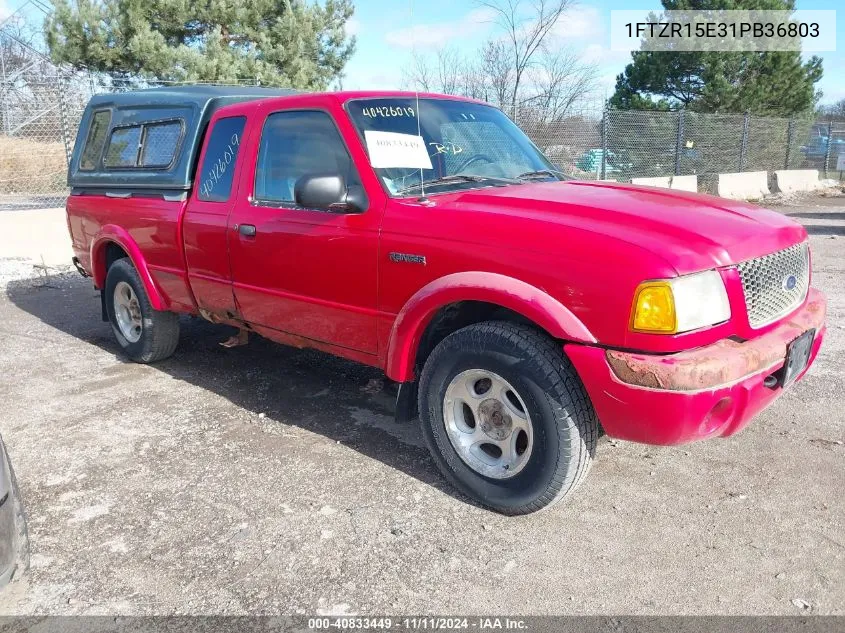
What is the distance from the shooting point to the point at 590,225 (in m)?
2.81

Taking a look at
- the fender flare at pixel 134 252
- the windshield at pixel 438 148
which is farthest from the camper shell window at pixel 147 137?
the windshield at pixel 438 148

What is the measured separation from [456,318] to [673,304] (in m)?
1.14

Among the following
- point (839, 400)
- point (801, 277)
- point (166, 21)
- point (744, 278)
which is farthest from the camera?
point (166, 21)

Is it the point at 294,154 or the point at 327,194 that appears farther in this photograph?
the point at 294,154

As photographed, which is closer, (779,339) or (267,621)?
(267,621)

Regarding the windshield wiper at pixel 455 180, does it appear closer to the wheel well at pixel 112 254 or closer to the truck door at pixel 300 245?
the truck door at pixel 300 245

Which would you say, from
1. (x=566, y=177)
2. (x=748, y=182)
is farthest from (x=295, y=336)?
(x=748, y=182)

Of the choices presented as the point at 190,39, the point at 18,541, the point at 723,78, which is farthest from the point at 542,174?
the point at 723,78

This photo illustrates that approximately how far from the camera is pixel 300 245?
3756 mm

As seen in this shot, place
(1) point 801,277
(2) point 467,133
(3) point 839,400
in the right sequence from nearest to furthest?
1. (1) point 801,277
2. (2) point 467,133
3. (3) point 839,400

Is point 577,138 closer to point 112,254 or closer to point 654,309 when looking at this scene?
point 112,254

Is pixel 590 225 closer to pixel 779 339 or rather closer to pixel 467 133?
pixel 779 339

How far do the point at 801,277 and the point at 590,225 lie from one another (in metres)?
1.25

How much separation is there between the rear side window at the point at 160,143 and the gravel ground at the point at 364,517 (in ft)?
5.50
